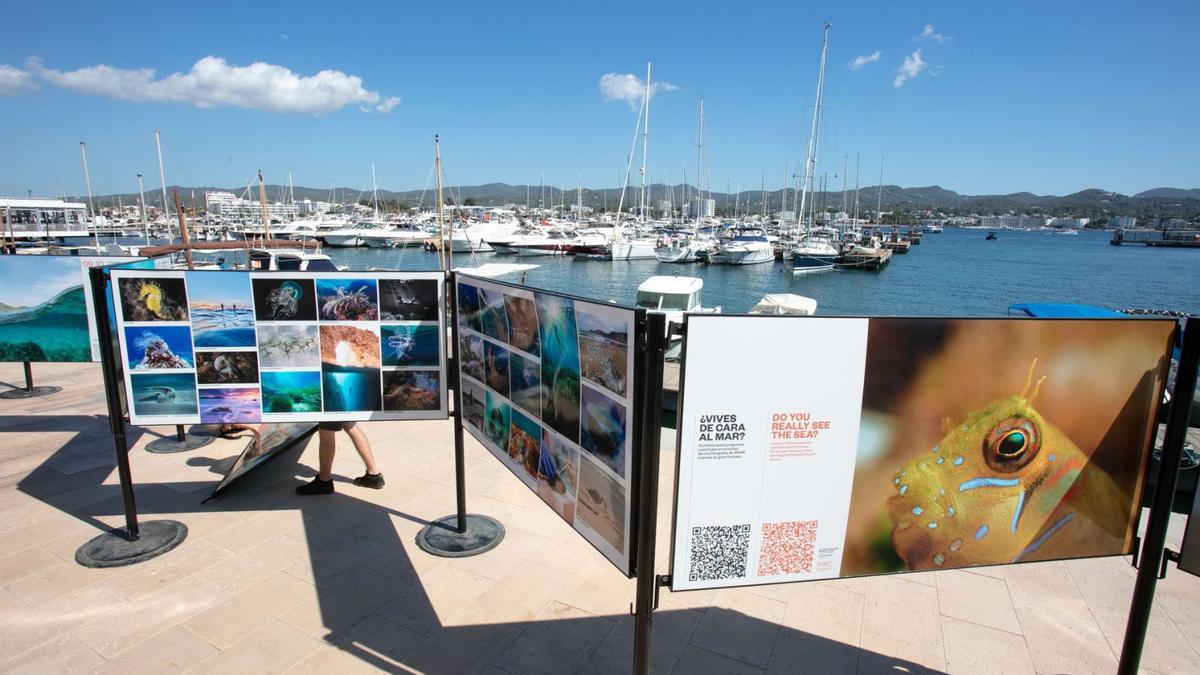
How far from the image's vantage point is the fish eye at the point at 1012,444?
103 inches

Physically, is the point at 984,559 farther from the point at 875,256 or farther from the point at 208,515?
the point at 875,256

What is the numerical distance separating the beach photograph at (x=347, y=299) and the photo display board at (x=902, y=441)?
3103 mm

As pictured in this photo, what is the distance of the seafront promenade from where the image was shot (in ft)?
11.9

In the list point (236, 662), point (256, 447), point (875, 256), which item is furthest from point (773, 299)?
point (875, 256)

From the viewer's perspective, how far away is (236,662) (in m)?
3.56

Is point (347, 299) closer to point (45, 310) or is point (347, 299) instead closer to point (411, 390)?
point (411, 390)

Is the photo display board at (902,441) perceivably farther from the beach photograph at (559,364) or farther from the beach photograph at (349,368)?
the beach photograph at (349,368)

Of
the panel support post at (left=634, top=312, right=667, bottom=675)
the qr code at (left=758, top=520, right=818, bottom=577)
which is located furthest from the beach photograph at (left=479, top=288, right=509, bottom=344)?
the qr code at (left=758, top=520, right=818, bottom=577)

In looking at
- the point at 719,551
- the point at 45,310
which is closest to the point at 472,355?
the point at 719,551

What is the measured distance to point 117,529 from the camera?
5121 millimetres

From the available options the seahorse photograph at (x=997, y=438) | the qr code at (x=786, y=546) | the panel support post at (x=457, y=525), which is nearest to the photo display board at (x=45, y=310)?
the panel support post at (x=457, y=525)

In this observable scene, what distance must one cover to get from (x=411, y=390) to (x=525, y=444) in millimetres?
1565

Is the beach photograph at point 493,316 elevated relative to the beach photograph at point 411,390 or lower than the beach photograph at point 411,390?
elevated

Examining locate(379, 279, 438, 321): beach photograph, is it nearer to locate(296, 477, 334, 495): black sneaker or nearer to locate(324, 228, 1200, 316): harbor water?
locate(296, 477, 334, 495): black sneaker
